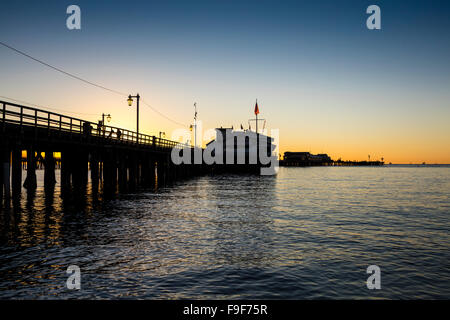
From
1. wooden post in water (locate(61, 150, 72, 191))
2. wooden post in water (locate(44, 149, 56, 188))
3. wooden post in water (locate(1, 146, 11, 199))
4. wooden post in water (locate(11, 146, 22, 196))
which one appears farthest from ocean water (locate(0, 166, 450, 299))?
wooden post in water (locate(61, 150, 72, 191))

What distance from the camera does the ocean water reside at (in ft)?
24.4

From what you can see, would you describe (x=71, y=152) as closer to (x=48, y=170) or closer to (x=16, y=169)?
(x=48, y=170)

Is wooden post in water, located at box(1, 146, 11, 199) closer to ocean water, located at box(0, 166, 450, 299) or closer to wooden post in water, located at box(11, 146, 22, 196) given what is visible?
wooden post in water, located at box(11, 146, 22, 196)

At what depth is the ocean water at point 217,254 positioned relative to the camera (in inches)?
292

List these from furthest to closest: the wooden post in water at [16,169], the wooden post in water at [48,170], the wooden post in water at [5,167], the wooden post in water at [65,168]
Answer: the wooden post in water at [65,168]
the wooden post in water at [48,170]
the wooden post in water at [16,169]
the wooden post in water at [5,167]

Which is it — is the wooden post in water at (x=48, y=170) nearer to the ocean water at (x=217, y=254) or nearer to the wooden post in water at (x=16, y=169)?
the wooden post in water at (x=16, y=169)

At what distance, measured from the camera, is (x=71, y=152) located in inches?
1194

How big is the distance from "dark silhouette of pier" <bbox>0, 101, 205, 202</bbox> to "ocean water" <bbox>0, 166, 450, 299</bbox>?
11.4 feet

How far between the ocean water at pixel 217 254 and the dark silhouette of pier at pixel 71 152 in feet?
11.4

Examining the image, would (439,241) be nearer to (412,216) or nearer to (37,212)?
(412,216)

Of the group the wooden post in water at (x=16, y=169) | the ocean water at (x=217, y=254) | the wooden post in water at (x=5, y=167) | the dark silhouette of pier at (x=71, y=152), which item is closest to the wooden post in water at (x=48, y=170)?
the dark silhouette of pier at (x=71, y=152)

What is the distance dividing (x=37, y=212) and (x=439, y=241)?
652 inches

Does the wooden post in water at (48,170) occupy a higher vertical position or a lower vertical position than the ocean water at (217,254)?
higher

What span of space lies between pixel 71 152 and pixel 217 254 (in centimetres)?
2381
